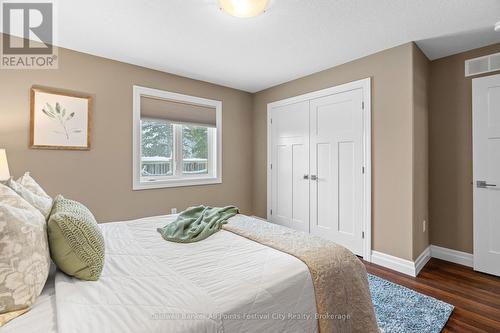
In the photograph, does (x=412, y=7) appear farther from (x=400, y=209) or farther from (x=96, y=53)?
(x=96, y=53)

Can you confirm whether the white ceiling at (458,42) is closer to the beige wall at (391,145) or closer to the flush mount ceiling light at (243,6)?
the beige wall at (391,145)

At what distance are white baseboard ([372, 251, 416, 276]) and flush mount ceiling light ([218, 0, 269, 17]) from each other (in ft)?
9.32

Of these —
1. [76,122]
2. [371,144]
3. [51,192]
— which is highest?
[76,122]

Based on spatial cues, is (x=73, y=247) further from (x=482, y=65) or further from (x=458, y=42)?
(x=482, y=65)

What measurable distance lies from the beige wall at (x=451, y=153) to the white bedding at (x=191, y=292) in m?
2.72

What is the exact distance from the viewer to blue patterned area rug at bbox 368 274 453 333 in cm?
174

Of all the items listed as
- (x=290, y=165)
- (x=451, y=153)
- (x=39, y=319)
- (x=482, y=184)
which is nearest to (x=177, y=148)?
(x=290, y=165)

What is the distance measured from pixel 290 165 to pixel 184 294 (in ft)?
10.3

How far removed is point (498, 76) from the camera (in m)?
2.54

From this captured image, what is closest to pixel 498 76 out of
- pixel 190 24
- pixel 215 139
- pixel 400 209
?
pixel 400 209

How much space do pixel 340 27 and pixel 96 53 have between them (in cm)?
274

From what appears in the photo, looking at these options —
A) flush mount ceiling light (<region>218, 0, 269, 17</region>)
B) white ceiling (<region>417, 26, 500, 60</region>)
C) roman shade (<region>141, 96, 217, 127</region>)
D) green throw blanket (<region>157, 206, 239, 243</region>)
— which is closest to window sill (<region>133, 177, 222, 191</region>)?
roman shade (<region>141, 96, 217, 127</region>)

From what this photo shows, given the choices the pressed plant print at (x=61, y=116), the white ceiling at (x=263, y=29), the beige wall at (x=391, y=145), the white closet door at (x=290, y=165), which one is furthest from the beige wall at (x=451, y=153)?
the pressed plant print at (x=61, y=116)

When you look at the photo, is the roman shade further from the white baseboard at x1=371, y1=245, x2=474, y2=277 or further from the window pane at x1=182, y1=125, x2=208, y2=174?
the white baseboard at x1=371, y1=245, x2=474, y2=277
